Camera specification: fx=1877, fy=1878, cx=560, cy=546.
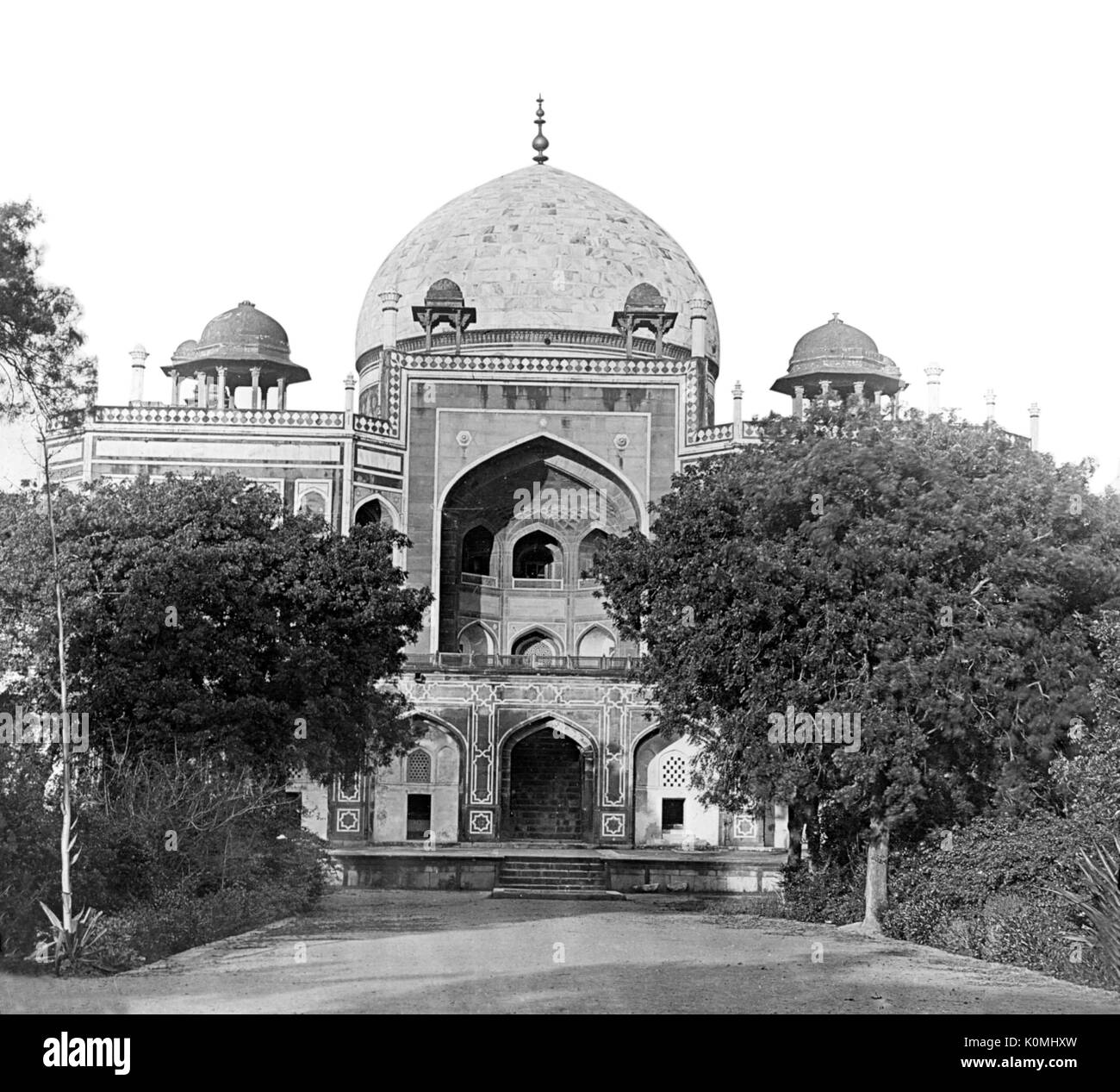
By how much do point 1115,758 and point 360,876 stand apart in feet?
50.4

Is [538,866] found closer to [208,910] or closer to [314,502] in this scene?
[208,910]

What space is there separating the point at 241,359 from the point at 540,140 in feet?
40.9

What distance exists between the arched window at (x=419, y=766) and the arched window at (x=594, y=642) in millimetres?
6688

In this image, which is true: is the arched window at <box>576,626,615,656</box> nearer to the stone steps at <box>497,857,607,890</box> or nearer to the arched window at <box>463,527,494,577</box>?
the arched window at <box>463,527,494,577</box>

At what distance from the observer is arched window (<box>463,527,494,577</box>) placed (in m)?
41.9

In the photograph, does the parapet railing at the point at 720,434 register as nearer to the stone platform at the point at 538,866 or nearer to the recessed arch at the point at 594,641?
Result: the recessed arch at the point at 594,641

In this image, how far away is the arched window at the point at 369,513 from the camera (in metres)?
39.1

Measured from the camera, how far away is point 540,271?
4503 centimetres

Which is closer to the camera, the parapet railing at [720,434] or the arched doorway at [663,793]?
the arched doorway at [663,793]

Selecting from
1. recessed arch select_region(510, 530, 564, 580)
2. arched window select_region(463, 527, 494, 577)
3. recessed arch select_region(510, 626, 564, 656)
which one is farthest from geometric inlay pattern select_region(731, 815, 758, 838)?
arched window select_region(463, 527, 494, 577)

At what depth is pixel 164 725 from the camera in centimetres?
2241

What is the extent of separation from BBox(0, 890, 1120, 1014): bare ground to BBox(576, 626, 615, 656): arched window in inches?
802

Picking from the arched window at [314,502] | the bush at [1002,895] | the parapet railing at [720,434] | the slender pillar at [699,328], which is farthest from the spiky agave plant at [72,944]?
the slender pillar at [699,328]
